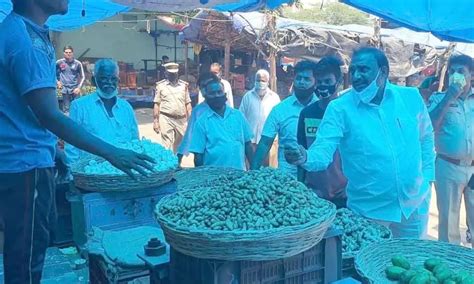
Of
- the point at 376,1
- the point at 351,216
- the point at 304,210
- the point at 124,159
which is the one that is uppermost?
the point at 376,1

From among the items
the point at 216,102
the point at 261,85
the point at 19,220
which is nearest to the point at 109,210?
the point at 19,220

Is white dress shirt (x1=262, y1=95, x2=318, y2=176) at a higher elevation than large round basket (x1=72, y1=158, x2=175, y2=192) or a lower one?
higher

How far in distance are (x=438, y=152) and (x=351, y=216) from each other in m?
2.15

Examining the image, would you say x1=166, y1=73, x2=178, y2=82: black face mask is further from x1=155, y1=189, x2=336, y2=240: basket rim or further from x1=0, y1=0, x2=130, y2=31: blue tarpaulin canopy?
x1=155, y1=189, x2=336, y2=240: basket rim

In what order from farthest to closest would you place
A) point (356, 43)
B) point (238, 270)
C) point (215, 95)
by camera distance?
point (356, 43) → point (215, 95) → point (238, 270)

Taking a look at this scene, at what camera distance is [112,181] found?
312 centimetres

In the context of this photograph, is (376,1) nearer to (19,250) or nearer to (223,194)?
(223,194)

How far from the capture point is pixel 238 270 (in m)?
1.91

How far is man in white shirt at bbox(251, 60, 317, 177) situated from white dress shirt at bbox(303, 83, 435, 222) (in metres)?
1.17

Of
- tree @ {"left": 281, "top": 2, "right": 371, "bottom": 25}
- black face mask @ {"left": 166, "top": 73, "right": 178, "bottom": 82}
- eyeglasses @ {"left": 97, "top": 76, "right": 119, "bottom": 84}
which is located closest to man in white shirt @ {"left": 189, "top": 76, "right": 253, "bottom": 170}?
eyeglasses @ {"left": 97, "top": 76, "right": 119, "bottom": 84}

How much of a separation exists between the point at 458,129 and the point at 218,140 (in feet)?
7.25

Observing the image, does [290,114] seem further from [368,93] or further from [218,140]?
[368,93]

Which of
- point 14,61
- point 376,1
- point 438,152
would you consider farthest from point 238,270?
point 376,1

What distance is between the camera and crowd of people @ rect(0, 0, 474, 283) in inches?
80.7
